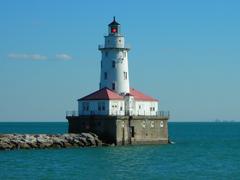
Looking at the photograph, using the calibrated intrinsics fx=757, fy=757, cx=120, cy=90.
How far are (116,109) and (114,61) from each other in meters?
4.49

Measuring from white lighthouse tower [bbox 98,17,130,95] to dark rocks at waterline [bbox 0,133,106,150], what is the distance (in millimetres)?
5661

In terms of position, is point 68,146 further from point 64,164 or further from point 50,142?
point 64,164

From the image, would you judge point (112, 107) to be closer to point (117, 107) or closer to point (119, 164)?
point (117, 107)

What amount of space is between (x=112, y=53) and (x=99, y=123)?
261 inches

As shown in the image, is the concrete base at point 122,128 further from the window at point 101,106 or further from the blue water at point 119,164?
the blue water at point 119,164

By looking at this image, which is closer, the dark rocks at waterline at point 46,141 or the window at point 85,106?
the dark rocks at waterline at point 46,141

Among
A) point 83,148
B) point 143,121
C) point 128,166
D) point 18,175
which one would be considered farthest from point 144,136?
point 18,175

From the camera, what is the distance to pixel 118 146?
61031 millimetres

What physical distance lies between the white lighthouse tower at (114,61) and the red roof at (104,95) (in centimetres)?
131

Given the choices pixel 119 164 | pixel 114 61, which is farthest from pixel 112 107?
pixel 119 164

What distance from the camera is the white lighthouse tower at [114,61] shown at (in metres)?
64.9

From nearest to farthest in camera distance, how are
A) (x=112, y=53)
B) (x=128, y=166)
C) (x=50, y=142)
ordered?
(x=128, y=166) → (x=50, y=142) → (x=112, y=53)

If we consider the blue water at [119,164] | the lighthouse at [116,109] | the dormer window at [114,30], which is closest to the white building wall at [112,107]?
the lighthouse at [116,109]

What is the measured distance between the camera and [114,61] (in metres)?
64.9
